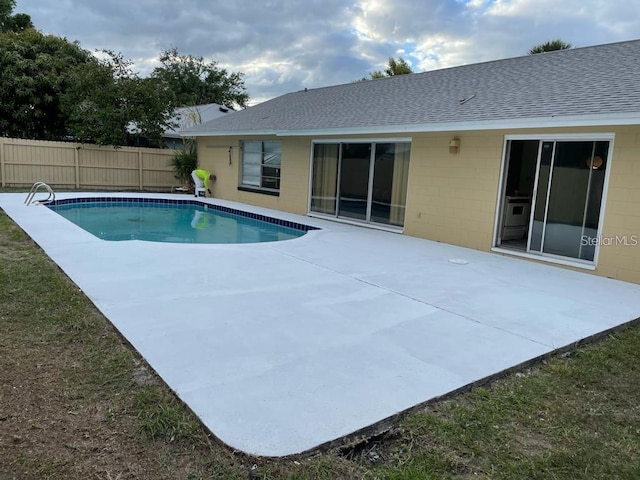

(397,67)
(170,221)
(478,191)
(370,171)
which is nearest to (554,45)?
(397,67)

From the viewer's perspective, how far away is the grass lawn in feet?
7.41

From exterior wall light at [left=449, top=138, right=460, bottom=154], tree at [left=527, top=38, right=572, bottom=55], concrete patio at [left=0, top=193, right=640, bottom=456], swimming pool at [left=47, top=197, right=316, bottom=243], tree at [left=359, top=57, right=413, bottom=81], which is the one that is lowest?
swimming pool at [left=47, top=197, right=316, bottom=243]

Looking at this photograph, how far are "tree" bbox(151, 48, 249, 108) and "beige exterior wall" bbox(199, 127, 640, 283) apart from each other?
2768 cm

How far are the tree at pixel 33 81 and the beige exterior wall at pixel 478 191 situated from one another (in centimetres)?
1432

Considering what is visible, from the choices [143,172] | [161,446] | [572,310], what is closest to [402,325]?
[572,310]

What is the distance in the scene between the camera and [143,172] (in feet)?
58.7

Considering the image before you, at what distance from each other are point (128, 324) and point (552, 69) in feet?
30.1

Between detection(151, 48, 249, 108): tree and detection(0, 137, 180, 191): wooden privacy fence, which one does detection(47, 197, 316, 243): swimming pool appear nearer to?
detection(0, 137, 180, 191): wooden privacy fence

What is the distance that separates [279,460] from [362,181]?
9.07 m

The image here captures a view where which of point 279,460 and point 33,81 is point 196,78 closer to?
point 33,81

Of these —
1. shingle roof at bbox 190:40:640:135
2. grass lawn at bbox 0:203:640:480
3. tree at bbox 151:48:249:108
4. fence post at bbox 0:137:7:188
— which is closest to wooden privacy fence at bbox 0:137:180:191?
fence post at bbox 0:137:7:188

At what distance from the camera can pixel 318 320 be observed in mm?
4230

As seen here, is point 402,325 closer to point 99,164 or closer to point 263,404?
point 263,404

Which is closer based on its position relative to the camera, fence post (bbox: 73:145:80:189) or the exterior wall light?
the exterior wall light
